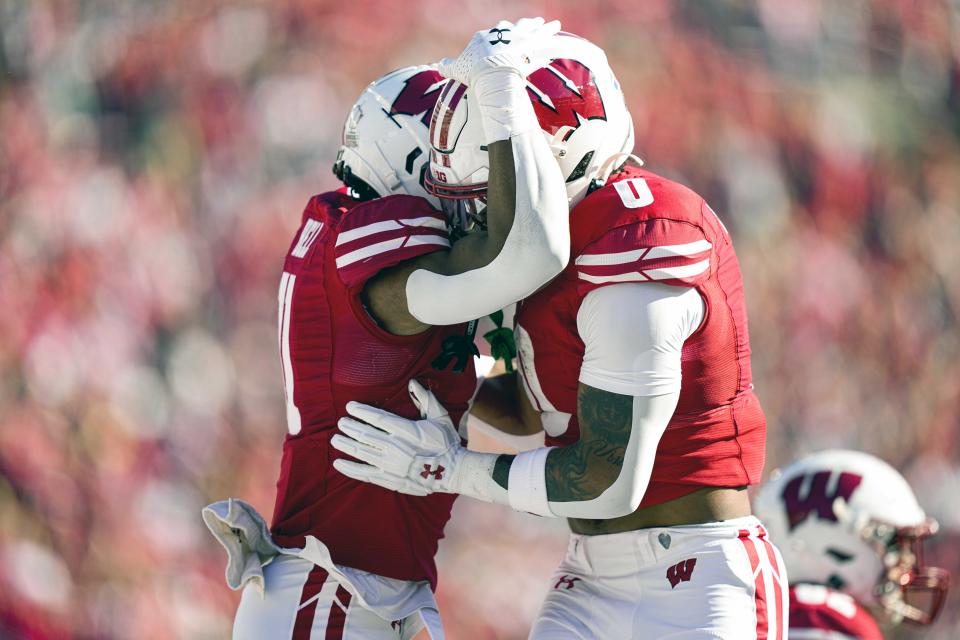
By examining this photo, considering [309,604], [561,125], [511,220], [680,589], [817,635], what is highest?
[561,125]

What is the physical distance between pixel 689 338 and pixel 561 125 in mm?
506

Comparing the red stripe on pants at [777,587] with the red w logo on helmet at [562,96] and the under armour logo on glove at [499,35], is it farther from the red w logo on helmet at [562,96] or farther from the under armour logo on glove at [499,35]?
the under armour logo on glove at [499,35]

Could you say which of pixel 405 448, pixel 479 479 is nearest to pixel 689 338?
pixel 479 479

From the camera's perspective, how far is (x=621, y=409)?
2.22 meters

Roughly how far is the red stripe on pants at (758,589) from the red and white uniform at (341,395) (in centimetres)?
70

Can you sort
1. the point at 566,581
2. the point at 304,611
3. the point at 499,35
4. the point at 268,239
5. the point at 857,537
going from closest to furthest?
the point at 499,35 < the point at 304,611 < the point at 566,581 < the point at 857,537 < the point at 268,239

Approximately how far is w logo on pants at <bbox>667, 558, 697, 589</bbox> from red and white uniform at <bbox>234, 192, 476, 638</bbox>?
0.57 metres

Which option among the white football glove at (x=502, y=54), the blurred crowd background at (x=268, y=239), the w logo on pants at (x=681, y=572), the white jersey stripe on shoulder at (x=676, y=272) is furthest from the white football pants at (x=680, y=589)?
the blurred crowd background at (x=268, y=239)

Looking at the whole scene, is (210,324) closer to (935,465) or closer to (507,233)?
(507,233)

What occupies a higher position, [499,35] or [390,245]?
[499,35]

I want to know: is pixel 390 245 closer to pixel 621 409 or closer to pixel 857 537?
pixel 621 409

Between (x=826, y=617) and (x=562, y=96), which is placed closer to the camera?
(x=562, y=96)

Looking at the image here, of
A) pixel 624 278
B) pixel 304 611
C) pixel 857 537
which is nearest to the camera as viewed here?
pixel 624 278

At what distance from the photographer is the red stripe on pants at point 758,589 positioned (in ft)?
7.75
